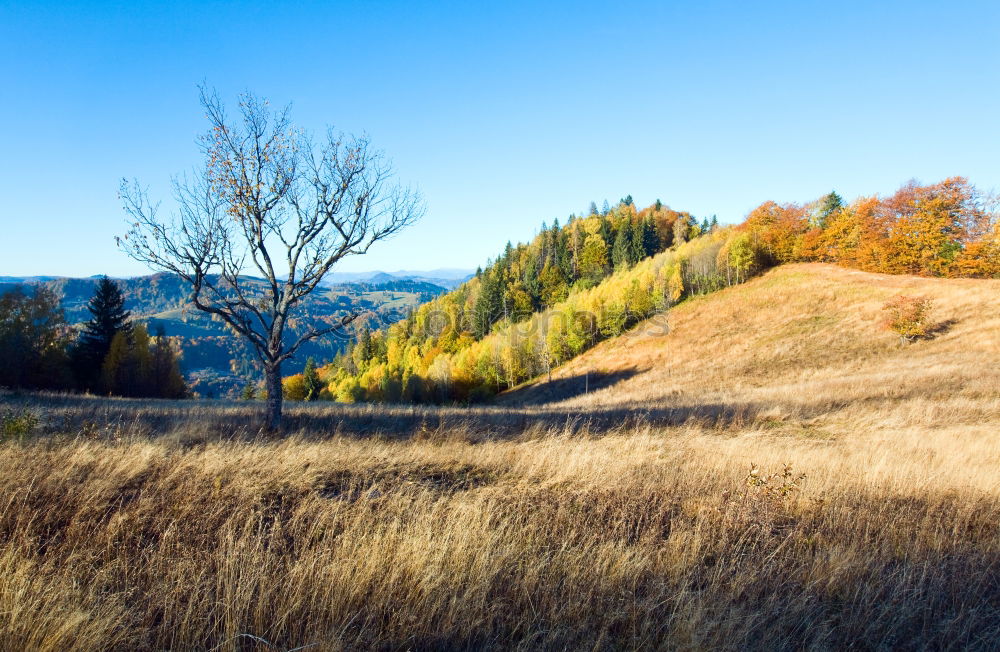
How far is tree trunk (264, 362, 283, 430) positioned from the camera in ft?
33.8

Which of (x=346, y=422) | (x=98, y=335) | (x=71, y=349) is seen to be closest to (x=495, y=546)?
(x=346, y=422)

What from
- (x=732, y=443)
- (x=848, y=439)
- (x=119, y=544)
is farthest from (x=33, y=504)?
(x=848, y=439)

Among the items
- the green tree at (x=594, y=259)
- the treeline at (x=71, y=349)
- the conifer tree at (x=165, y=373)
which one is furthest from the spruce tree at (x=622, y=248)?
the treeline at (x=71, y=349)

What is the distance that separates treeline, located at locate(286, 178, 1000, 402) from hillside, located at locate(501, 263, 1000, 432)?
13.8 ft

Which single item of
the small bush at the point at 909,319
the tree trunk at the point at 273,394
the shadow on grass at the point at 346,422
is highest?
the small bush at the point at 909,319

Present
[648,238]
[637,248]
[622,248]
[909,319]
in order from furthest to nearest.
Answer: [648,238] → [622,248] → [637,248] → [909,319]

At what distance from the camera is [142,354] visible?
46.9 metres

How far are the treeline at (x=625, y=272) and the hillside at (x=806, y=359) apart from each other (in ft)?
13.8

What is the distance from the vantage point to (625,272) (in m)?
84.7

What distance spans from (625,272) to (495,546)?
279ft

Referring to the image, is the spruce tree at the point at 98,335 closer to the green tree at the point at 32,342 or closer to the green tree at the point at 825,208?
the green tree at the point at 32,342

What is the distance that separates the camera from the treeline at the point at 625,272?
5531 cm

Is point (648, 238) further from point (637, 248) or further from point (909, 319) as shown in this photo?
point (909, 319)

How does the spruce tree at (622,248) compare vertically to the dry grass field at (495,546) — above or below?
above
